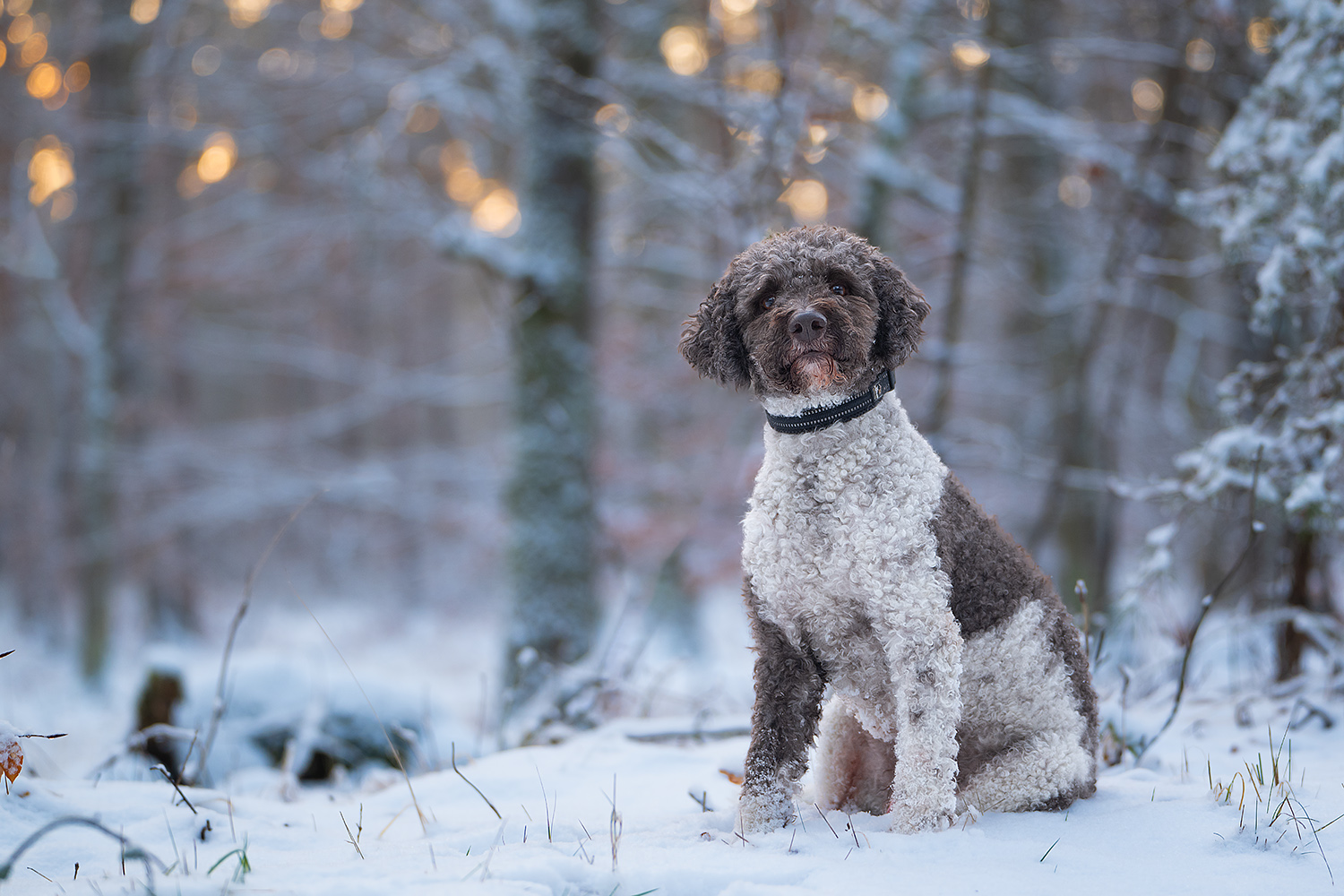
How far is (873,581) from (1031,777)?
786mm

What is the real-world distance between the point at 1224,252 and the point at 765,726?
3474 mm

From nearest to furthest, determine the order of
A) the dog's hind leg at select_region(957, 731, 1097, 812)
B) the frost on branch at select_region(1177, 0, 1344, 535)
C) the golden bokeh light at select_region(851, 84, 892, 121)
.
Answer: the dog's hind leg at select_region(957, 731, 1097, 812)
the frost on branch at select_region(1177, 0, 1344, 535)
the golden bokeh light at select_region(851, 84, 892, 121)

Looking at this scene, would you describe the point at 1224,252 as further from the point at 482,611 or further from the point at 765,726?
the point at 482,611

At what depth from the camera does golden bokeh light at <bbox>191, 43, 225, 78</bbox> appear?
11023mm

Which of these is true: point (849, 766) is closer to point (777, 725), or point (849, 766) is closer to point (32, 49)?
point (777, 725)

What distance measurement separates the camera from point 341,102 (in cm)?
934

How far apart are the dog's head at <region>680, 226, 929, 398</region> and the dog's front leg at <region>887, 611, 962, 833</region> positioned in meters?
0.69

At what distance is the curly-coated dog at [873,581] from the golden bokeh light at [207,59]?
37.2 ft

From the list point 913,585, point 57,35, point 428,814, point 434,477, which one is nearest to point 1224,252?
point 913,585

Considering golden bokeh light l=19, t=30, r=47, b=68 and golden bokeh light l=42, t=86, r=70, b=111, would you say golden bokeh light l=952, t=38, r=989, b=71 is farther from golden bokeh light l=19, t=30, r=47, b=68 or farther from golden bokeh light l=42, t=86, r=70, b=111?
golden bokeh light l=19, t=30, r=47, b=68

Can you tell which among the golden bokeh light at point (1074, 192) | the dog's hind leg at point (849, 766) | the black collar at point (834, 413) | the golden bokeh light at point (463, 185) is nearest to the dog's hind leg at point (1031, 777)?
the dog's hind leg at point (849, 766)

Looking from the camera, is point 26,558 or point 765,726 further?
point 26,558

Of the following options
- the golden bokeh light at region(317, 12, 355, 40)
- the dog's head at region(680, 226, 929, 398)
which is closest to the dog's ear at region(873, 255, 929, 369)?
the dog's head at region(680, 226, 929, 398)

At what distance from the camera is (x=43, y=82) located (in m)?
11.2
